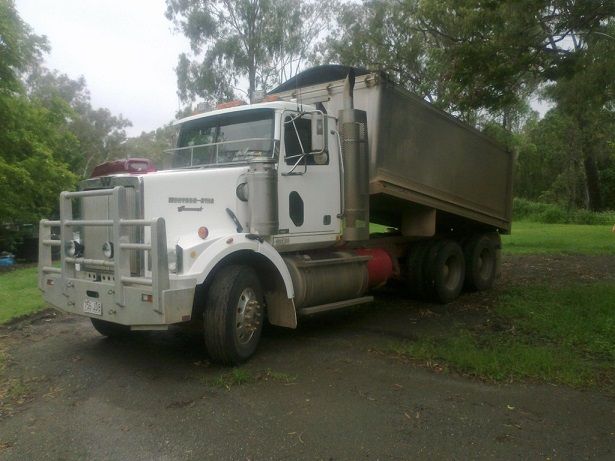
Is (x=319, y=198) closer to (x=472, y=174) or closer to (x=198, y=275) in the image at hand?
(x=198, y=275)

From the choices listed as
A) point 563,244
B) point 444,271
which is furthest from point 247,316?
point 563,244

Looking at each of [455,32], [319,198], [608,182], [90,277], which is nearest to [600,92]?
[455,32]

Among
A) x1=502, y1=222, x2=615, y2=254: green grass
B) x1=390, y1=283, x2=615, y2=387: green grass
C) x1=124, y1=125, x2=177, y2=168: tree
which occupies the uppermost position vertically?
x1=124, y1=125, x2=177, y2=168: tree

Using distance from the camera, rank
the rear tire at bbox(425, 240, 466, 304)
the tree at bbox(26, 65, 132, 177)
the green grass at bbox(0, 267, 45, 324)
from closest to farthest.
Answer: the green grass at bbox(0, 267, 45, 324)
the rear tire at bbox(425, 240, 466, 304)
the tree at bbox(26, 65, 132, 177)

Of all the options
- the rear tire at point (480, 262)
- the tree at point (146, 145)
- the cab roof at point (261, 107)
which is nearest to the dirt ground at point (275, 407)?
the cab roof at point (261, 107)

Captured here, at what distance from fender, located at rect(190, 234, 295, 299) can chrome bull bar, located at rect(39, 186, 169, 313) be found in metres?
0.34

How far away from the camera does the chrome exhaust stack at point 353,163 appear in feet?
23.0

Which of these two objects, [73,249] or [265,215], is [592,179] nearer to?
[265,215]

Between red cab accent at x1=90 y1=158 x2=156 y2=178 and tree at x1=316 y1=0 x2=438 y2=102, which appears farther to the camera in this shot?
tree at x1=316 y1=0 x2=438 y2=102

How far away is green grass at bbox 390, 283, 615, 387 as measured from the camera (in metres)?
5.41

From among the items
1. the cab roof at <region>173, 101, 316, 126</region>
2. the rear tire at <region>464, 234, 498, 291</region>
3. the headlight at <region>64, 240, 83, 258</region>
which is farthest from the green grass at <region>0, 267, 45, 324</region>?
the rear tire at <region>464, 234, 498, 291</region>

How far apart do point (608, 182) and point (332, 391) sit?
147 ft

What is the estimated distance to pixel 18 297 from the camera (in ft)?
→ 29.7

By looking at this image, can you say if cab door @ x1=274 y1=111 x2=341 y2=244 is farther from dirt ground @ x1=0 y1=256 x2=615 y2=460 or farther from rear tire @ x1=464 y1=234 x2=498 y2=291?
rear tire @ x1=464 y1=234 x2=498 y2=291
